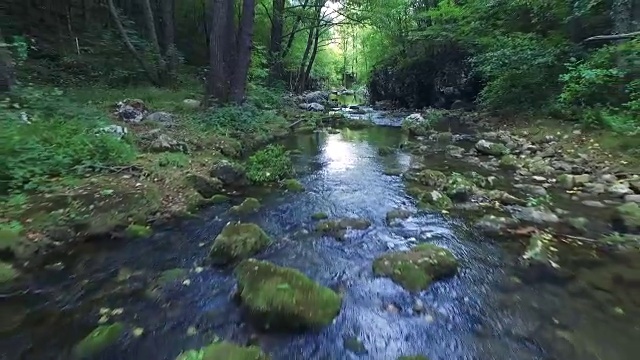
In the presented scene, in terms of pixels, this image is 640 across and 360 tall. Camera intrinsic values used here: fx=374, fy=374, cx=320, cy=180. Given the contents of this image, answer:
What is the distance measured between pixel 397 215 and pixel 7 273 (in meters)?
4.65

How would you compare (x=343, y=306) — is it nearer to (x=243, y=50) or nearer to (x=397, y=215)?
(x=397, y=215)

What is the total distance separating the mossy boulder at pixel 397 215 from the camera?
5523mm

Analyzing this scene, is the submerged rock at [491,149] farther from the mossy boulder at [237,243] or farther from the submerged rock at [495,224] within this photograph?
the mossy boulder at [237,243]

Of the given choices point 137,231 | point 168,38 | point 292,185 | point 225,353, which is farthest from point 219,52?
point 225,353

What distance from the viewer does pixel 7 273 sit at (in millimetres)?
3641

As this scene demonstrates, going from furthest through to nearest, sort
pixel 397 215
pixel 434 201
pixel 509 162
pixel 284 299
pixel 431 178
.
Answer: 1. pixel 509 162
2. pixel 431 178
3. pixel 434 201
4. pixel 397 215
5. pixel 284 299

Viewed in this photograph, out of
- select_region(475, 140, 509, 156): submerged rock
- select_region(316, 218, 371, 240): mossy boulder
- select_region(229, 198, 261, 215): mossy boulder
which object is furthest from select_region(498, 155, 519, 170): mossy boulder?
select_region(229, 198, 261, 215): mossy boulder

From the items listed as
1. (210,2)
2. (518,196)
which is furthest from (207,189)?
(210,2)

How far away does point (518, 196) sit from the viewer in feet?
20.7

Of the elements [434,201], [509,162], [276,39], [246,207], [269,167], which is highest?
[276,39]

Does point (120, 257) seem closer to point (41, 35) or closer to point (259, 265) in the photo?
point (259, 265)

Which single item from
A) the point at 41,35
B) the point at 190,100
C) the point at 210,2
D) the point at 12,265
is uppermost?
the point at 210,2

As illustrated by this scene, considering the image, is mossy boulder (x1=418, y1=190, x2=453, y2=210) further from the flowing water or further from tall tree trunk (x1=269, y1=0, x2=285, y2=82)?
tall tree trunk (x1=269, y1=0, x2=285, y2=82)

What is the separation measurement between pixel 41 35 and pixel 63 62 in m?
2.44
